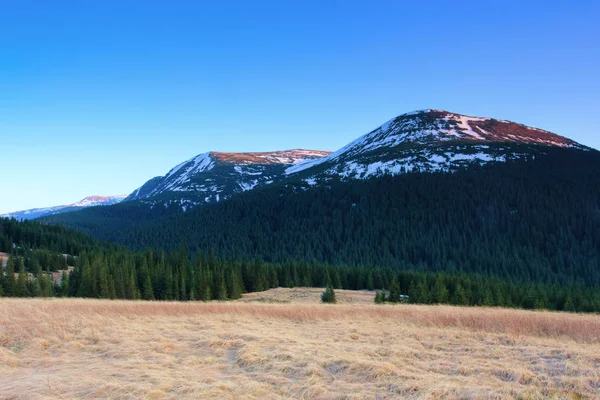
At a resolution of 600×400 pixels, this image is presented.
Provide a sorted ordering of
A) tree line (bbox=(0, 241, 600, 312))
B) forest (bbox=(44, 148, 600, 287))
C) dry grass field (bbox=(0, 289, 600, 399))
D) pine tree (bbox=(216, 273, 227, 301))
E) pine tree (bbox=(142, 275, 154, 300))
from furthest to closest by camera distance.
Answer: forest (bbox=(44, 148, 600, 287)) < pine tree (bbox=(216, 273, 227, 301)) < pine tree (bbox=(142, 275, 154, 300)) < tree line (bbox=(0, 241, 600, 312)) < dry grass field (bbox=(0, 289, 600, 399))

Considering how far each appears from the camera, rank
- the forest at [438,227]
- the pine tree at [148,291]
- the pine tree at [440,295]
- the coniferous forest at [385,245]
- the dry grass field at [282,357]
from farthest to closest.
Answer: the forest at [438,227] → the coniferous forest at [385,245] → the pine tree at [440,295] → the pine tree at [148,291] → the dry grass field at [282,357]

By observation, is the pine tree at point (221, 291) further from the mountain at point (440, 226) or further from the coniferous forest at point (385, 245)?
the mountain at point (440, 226)

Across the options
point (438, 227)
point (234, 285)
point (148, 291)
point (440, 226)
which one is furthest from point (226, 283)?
point (440, 226)

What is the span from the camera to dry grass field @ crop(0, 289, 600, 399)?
9969 mm

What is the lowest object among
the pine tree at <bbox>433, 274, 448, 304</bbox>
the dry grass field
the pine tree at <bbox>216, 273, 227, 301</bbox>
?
the pine tree at <bbox>433, 274, 448, 304</bbox>

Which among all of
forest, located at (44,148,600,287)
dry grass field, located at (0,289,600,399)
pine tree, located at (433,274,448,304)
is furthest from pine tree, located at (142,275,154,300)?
forest, located at (44,148,600,287)

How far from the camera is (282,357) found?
13523 mm

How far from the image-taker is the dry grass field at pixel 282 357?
9.97 m

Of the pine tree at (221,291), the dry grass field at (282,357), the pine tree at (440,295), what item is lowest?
the pine tree at (440,295)

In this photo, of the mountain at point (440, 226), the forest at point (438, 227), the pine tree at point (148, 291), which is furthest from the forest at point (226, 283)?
the mountain at point (440, 226)

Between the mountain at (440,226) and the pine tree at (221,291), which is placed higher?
the mountain at (440,226)

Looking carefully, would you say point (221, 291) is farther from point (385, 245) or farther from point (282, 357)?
point (385, 245)

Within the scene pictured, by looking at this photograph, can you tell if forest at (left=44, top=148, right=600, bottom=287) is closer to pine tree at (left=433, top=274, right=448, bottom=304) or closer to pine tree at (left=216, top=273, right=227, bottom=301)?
pine tree at (left=216, top=273, right=227, bottom=301)

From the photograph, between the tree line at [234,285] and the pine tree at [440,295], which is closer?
the tree line at [234,285]
